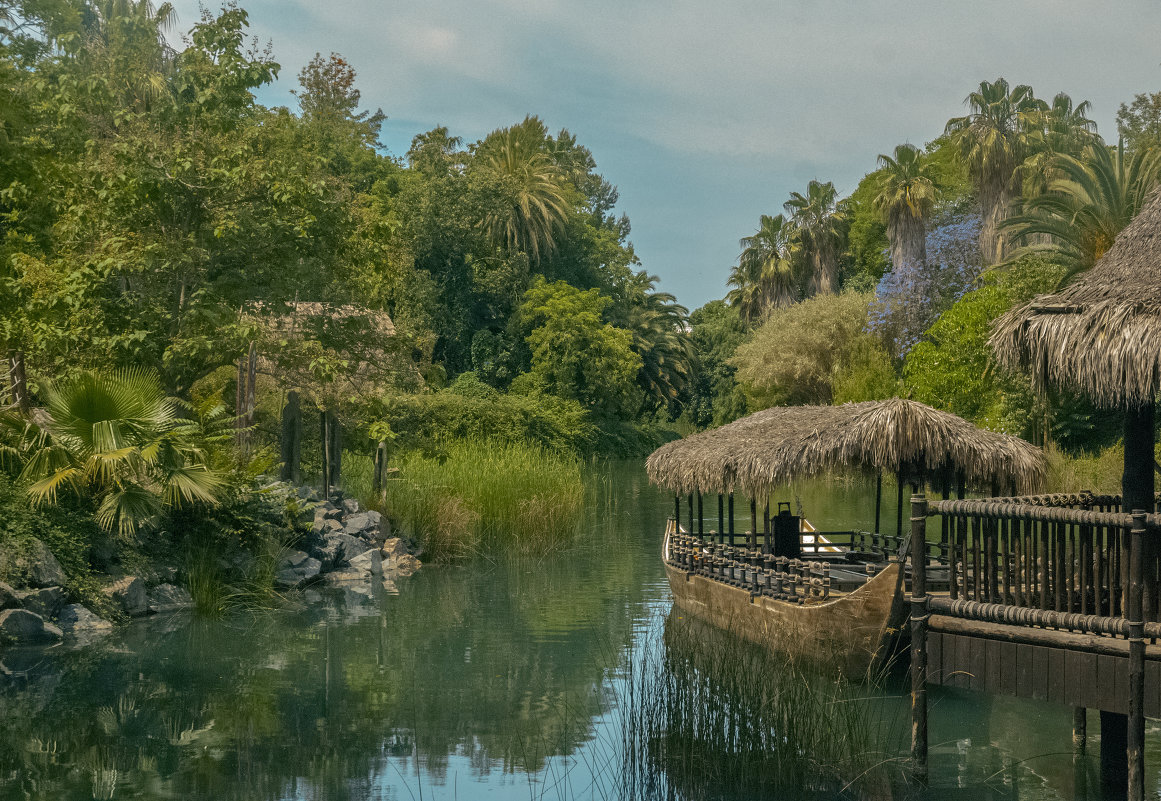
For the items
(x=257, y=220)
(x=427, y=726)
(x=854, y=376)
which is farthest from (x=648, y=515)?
(x=427, y=726)

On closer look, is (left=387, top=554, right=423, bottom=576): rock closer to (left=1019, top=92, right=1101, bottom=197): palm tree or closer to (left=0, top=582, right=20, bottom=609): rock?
(left=0, top=582, right=20, bottom=609): rock

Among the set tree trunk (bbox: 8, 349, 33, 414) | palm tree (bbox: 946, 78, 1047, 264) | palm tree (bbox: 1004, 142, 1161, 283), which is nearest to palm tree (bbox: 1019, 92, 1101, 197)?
palm tree (bbox: 946, 78, 1047, 264)

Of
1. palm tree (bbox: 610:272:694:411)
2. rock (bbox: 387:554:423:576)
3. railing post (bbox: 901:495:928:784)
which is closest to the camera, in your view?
railing post (bbox: 901:495:928:784)

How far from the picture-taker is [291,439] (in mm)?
19250

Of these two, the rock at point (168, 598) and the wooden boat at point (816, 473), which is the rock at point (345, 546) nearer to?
the rock at point (168, 598)

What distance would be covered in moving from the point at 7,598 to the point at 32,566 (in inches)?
17.8

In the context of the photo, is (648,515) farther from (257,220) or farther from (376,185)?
(376,185)

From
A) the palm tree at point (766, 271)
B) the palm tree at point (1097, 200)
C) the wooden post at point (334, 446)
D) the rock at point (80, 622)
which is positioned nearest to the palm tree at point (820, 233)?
the palm tree at point (766, 271)

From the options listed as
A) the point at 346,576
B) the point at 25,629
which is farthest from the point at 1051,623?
the point at 346,576

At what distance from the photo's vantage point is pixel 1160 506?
867cm

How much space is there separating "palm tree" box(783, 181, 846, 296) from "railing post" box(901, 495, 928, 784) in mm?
38172

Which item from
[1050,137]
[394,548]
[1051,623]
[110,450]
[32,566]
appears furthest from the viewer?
[1050,137]

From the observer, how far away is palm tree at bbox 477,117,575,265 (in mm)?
40469

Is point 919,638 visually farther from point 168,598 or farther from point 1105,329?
point 168,598
